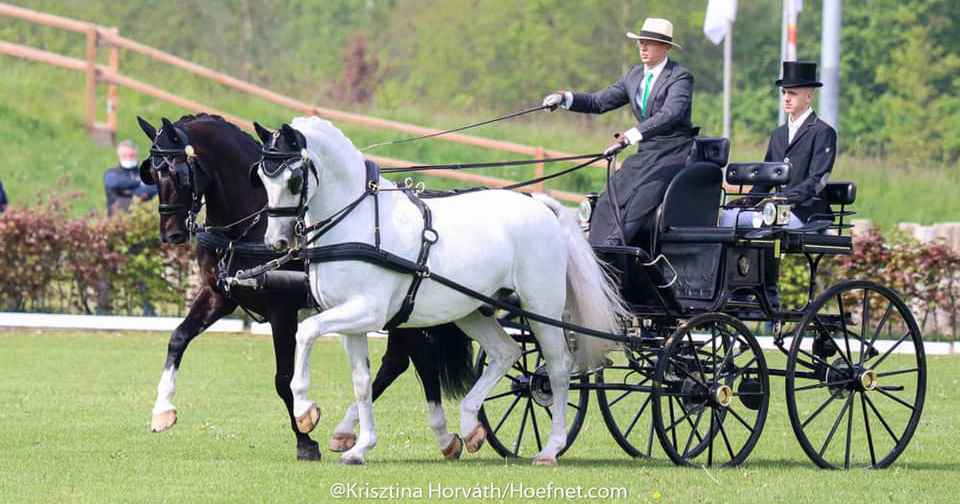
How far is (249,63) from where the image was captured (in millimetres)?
40812

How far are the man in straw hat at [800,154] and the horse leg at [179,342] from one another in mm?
2954

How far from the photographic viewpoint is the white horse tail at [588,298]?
9.77 meters

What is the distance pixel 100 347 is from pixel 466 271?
7.44 metres

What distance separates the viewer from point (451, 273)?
367 inches

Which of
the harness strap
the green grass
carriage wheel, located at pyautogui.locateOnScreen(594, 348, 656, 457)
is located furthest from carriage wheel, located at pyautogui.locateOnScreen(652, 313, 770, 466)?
the green grass

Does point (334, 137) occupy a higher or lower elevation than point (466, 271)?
higher

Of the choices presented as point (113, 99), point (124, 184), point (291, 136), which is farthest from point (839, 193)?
point (113, 99)

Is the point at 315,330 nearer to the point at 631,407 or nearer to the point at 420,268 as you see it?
the point at 420,268

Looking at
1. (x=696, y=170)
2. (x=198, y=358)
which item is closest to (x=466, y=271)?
(x=696, y=170)

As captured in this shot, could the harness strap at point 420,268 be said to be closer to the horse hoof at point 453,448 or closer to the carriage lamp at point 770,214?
the horse hoof at point 453,448

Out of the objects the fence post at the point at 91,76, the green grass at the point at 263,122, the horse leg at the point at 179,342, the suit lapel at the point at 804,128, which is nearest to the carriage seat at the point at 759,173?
the suit lapel at the point at 804,128

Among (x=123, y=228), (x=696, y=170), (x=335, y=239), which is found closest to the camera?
(x=335, y=239)

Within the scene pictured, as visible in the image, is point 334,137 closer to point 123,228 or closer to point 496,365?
point 496,365

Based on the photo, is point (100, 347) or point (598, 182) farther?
point (598, 182)
